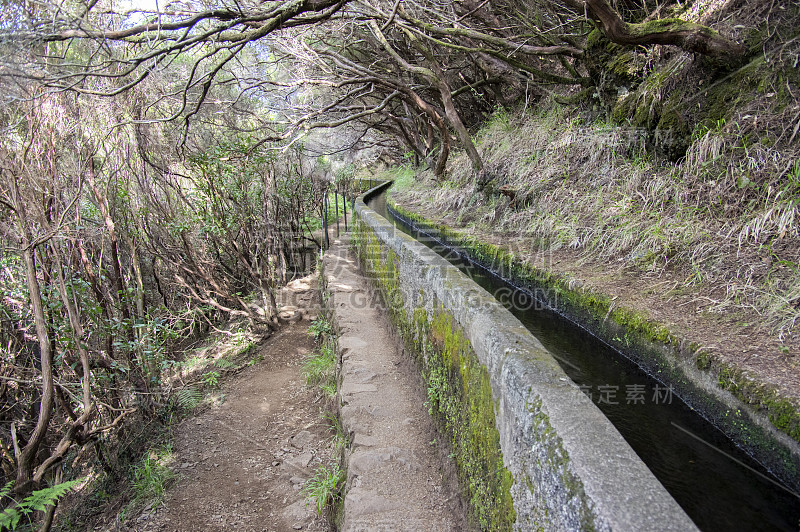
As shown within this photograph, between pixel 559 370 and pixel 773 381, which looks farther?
pixel 773 381

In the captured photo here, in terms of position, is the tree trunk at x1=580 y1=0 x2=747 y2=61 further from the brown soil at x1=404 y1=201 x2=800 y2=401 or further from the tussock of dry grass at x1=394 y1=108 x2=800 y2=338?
the brown soil at x1=404 y1=201 x2=800 y2=401

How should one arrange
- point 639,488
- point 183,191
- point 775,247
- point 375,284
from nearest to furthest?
point 639,488 < point 775,247 < point 375,284 < point 183,191

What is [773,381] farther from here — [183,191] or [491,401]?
[183,191]

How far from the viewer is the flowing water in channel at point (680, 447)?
6.38 feet

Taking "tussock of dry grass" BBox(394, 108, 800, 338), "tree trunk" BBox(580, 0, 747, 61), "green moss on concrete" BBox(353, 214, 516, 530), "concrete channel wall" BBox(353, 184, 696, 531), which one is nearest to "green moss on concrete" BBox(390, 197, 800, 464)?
"tussock of dry grass" BBox(394, 108, 800, 338)

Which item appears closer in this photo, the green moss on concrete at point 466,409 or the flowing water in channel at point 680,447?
the green moss on concrete at point 466,409

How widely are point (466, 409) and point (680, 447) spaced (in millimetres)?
1351

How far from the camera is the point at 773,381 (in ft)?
7.16

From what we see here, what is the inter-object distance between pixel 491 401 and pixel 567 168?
5.25 meters

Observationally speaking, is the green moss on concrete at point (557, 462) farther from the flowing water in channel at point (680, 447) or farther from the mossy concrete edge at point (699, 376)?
the mossy concrete edge at point (699, 376)

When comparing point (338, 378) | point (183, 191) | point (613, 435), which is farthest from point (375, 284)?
point (613, 435)

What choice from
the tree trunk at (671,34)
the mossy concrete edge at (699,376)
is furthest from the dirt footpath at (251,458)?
the tree trunk at (671,34)

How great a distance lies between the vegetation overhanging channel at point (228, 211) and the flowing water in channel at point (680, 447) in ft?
0.37

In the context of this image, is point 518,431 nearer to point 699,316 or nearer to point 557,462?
point 557,462
